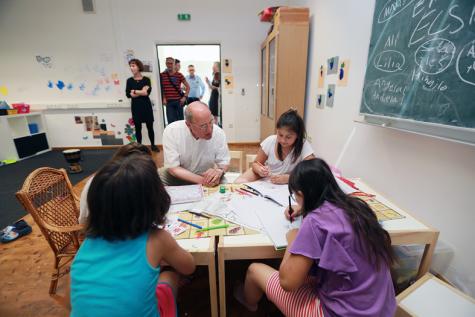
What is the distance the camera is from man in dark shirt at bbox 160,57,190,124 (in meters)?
4.38

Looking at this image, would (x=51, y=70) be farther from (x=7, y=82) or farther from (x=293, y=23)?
(x=293, y=23)

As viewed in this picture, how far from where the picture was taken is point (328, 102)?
254 cm

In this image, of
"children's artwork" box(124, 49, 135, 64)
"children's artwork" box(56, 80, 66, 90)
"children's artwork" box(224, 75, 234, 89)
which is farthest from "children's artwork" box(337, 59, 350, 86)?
"children's artwork" box(56, 80, 66, 90)

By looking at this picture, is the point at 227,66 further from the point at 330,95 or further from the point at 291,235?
the point at 291,235

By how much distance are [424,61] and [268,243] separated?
4.01ft

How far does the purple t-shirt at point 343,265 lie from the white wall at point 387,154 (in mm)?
663

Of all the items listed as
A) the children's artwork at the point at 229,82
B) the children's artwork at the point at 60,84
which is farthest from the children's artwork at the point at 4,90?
the children's artwork at the point at 229,82

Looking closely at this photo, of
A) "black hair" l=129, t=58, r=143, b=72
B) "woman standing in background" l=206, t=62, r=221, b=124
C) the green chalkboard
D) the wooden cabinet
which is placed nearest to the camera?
the green chalkboard

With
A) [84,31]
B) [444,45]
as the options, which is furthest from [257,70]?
[444,45]

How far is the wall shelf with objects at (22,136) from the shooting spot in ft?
12.5

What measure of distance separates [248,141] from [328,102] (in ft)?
8.51

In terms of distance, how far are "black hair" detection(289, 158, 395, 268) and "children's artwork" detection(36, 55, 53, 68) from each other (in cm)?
542

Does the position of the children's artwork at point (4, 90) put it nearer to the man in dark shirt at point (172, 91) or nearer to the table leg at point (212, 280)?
the man in dark shirt at point (172, 91)

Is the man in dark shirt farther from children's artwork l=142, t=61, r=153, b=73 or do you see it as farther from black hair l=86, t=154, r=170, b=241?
black hair l=86, t=154, r=170, b=241
